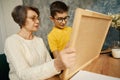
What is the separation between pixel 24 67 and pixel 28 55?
0.33 m

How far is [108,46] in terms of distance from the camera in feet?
7.00

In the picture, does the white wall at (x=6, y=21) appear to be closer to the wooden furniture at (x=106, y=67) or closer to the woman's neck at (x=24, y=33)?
the woman's neck at (x=24, y=33)

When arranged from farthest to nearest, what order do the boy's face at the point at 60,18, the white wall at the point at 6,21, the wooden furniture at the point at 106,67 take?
the white wall at the point at 6,21 < the boy's face at the point at 60,18 < the wooden furniture at the point at 106,67

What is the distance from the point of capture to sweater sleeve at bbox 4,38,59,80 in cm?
94

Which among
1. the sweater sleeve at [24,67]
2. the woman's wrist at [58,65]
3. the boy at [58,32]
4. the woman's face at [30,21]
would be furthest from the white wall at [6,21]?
the woman's wrist at [58,65]

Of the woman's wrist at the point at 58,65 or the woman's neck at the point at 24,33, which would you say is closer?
the woman's wrist at the point at 58,65

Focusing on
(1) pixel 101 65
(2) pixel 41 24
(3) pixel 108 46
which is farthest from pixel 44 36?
(1) pixel 101 65

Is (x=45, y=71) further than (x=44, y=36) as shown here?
No

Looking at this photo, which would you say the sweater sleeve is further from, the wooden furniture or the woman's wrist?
the wooden furniture

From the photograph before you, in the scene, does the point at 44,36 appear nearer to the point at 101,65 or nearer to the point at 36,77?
the point at 101,65

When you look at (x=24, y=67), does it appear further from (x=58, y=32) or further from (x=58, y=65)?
(x=58, y=32)

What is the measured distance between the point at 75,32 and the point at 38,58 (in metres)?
0.80

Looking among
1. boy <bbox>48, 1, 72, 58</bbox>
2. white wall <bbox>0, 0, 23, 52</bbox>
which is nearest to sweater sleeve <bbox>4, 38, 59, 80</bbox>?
boy <bbox>48, 1, 72, 58</bbox>

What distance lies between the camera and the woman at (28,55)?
0.92 meters
